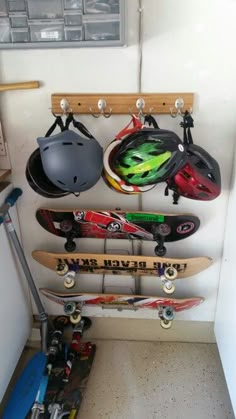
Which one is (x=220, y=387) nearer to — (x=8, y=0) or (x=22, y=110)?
(x=22, y=110)

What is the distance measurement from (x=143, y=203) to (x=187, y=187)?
251mm

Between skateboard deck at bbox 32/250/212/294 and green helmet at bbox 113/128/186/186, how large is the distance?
449 millimetres

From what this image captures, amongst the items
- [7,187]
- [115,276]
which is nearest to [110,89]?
[7,187]

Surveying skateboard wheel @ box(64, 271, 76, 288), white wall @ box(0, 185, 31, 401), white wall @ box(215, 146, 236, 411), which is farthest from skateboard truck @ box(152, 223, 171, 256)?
white wall @ box(0, 185, 31, 401)

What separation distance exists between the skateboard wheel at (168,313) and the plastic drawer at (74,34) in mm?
1110

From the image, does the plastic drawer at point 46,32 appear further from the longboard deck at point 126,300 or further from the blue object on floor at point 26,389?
the blue object on floor at point 26,389

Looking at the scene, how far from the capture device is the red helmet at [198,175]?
119cm

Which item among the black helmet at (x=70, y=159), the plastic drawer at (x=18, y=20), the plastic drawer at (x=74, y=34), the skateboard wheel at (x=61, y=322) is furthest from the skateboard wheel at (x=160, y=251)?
the plastic drawer at (x=18, y=20)

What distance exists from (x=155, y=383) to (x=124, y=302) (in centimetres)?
38

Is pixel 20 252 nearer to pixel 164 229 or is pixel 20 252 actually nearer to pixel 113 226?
pixel 113 226

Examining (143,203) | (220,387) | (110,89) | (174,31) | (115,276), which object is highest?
(174,31)

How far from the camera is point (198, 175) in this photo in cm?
119

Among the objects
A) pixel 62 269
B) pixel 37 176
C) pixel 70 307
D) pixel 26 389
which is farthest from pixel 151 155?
pixel 26 389

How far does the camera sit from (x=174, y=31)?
1.16 m
